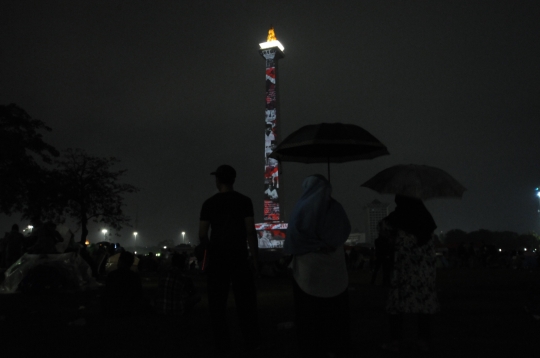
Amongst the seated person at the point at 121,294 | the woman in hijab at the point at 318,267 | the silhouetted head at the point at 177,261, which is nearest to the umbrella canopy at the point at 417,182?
the woman in hijab at the point at 318,267

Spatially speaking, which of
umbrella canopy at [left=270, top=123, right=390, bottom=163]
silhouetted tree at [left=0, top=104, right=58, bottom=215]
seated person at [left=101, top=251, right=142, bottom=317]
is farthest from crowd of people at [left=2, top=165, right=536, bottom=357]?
silhouetted tree at [left=0, top=104, right=58, bottom=215]

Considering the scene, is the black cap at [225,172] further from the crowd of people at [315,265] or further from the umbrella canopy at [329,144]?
the umbrella canopy at [329,144]

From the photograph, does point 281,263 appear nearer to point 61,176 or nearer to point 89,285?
point 89,285

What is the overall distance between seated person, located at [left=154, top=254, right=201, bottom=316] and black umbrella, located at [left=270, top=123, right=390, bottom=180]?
2286mm

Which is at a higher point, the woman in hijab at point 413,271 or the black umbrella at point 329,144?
the black umbrella at point 329,144

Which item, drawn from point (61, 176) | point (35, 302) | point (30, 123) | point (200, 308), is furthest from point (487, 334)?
point (61, 176)

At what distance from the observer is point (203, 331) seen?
6824mm

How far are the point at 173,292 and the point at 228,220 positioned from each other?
352cm

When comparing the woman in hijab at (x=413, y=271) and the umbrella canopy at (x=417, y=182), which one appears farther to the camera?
the umbrella canopy at (x=417, y=182)

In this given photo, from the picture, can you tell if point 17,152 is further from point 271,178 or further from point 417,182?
point 271,178

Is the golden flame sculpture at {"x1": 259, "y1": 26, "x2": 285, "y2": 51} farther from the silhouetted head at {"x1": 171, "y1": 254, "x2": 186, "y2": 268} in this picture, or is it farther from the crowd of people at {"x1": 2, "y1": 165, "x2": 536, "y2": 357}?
the crowd of people at {"x1": 2, "y1": 165, "x2": 536, "y2": 357}

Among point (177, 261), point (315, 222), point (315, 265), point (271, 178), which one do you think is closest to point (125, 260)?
point (177, 261)

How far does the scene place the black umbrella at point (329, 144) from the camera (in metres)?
6.55

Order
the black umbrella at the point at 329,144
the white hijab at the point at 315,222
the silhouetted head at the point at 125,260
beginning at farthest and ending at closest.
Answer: the silhouetted head at the point at 125,260 → the black umbrella at the point at 329,144 → the white hijab at the point at 315,222
